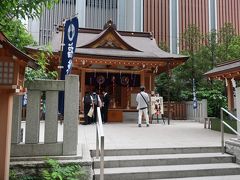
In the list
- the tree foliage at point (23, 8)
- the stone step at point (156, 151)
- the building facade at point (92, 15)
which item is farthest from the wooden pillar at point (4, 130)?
the building facade at point (92, 15)

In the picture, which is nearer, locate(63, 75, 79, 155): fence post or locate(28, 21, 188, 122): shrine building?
locate(63, 75, 79, 155): fence post

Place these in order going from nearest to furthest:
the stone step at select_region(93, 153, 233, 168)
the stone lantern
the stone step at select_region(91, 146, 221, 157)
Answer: the stone lantern → the stone step at select_region(93, 153, 233, 168) → the stone step at select_region(91, 146, 221, 157)

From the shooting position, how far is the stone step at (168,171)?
219 inches

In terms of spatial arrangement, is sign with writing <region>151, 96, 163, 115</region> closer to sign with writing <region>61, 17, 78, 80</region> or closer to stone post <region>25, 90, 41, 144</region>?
sign with writing <region>61, 17, 78, 80</region>

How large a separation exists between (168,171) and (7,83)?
12.0 ft

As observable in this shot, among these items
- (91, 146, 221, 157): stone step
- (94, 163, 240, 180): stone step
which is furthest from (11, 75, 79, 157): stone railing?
(91, 146, 221, 157): stone step

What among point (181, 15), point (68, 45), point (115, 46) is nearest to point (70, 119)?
point (68, 45)

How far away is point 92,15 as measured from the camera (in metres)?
50.2

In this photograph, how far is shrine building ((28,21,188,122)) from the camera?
1477cm

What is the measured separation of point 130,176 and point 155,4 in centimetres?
4402

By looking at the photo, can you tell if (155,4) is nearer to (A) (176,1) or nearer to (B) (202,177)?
(A) (176,1)

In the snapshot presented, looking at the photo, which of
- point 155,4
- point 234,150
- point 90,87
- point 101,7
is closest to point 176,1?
point 155,4

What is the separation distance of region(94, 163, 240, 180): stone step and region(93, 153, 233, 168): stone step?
0.14 m

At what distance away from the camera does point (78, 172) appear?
4.89m
